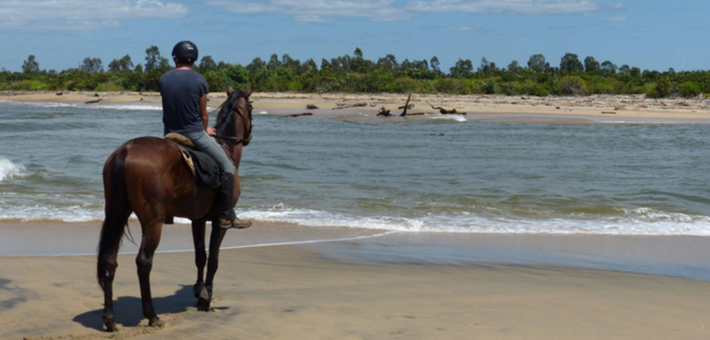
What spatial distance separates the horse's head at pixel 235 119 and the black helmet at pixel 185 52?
28.2 inches

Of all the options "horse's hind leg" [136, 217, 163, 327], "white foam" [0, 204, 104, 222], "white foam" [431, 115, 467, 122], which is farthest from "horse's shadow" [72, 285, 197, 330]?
"white foam" [431, 115, 467, 122]

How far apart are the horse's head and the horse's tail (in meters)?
1.37

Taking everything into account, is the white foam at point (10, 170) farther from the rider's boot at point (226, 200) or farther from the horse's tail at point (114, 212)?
the horse's tail at point (114, 212)

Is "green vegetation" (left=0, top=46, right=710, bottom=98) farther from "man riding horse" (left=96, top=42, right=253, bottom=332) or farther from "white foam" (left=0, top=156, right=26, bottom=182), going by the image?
"man riding horse" (left=96, top=42, right=253, bottom=332)

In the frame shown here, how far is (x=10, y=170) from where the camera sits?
1531 centimetres

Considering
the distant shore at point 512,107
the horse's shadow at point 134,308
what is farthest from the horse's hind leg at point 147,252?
the distant shore at point 512,107

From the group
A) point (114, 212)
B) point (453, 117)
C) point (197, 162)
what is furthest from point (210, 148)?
point (453, 117)

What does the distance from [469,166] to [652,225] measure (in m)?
7.33

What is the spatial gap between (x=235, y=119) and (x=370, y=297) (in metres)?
2.19

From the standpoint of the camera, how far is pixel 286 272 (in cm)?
696

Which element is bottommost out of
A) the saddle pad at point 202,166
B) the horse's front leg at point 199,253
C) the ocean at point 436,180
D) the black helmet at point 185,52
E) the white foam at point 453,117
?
Result: the ocean at point 436,180

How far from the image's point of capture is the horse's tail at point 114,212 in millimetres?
4766

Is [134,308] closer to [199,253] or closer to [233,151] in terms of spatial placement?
[199,253]

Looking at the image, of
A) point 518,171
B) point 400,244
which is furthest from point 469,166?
point 400,244
